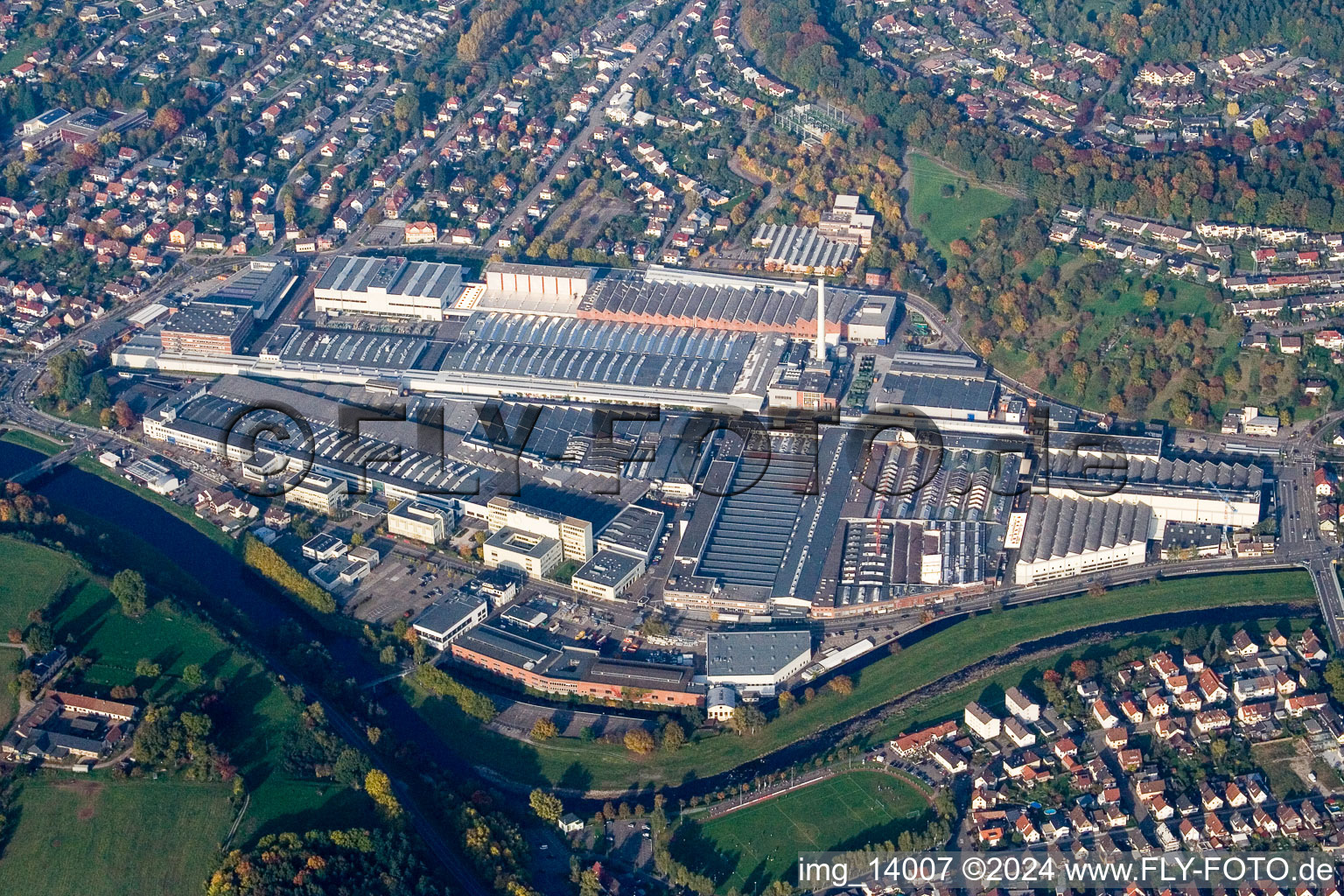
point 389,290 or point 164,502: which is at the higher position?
point 389,290

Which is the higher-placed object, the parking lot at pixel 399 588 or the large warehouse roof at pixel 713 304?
the large warehouse roof at pixel 713 304

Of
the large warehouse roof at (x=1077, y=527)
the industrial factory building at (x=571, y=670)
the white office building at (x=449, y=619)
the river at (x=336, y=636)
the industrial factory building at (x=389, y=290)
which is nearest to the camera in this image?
the river at (x=336, y=636)

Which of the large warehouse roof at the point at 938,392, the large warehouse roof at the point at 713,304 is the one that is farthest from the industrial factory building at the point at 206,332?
the large warehouse roof at the point at 938,392

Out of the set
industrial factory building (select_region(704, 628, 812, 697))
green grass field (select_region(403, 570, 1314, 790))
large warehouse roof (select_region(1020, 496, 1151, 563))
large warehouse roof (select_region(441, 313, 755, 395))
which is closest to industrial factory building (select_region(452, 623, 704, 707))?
industrial factory building (select_region(704, 628, 812, 697))

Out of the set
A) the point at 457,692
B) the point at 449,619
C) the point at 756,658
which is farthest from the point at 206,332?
the point at 756,658

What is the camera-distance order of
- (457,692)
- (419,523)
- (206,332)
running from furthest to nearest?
1. (206,332)
2. (419,523)
3. (457,692)

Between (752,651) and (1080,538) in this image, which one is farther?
(1080,538)

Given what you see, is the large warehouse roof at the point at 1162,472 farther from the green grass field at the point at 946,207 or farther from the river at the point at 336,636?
the green grass field at the point at 946,207

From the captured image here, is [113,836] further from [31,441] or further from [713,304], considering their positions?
[713,304]
